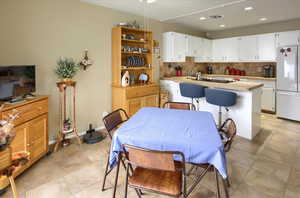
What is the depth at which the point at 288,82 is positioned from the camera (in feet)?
15.5

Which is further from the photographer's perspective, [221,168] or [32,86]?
[32,86]

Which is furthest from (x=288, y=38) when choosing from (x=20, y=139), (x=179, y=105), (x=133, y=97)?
(x=20, y=139)

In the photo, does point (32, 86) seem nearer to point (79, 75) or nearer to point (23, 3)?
point (79, 75)

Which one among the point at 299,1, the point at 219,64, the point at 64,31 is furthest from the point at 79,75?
the point at 219,64

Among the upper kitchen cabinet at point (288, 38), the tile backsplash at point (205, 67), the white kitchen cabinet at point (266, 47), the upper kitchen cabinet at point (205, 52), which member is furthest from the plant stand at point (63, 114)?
the upper kitchen cabinet at point (288, 38)

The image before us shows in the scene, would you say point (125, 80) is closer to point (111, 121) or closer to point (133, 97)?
point (133, 97)

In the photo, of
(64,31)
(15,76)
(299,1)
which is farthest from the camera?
(299,1)

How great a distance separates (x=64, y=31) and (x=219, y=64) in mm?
5511

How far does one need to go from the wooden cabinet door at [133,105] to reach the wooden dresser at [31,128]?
1669 millimetres

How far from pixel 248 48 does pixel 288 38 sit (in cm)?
104

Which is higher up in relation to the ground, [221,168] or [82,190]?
[221,168]

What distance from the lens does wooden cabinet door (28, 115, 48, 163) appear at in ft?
8.29

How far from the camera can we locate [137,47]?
4.57 metres

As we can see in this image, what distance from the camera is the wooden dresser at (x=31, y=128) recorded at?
7.42ft
